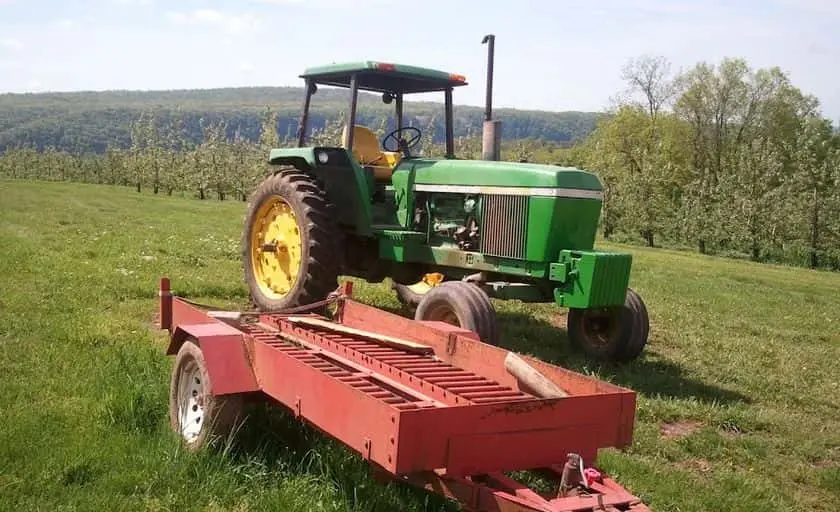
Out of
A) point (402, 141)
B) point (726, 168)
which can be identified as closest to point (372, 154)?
point (402, 141)

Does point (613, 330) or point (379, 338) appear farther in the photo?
point (613, 330)

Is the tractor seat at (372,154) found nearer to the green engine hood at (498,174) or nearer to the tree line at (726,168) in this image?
the green engine hood at (498,174)

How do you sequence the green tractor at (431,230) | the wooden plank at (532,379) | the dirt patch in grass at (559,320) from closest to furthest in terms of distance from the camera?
the wooden plank at (532,379) → the green tractor at (431,230) → the dirt patch in grass at (559,320)

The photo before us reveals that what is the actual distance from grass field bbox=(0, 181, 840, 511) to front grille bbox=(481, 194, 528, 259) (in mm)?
1031

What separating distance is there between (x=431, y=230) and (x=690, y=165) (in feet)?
129

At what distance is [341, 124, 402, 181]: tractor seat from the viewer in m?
8.21

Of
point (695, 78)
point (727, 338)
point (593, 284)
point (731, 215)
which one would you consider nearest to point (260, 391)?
point (593, 284)

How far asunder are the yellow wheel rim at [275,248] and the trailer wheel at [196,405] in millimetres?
3527

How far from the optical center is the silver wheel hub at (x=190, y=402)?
4.29 metres

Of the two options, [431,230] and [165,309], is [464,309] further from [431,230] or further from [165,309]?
[165,309]

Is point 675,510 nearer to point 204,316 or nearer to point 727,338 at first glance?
point 204,316

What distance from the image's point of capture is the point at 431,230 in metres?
7.73

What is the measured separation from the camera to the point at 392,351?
504 centimetres

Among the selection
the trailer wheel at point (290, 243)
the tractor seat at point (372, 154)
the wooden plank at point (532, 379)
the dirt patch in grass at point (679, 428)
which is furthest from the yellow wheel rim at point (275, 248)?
the wooden plank at point (532, 379)
